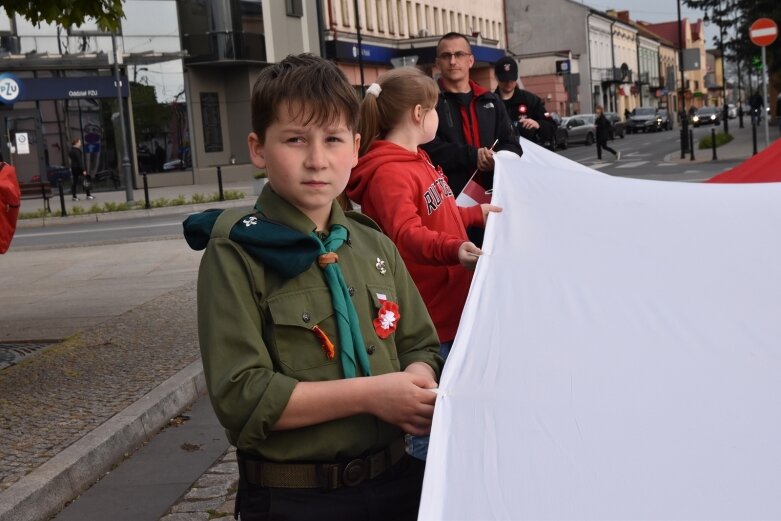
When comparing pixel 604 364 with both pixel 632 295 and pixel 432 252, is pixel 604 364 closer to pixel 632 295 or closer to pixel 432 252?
pixel 632 295

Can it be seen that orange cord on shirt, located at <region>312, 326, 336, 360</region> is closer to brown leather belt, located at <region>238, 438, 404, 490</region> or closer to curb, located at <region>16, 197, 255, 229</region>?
brown leather belt, located at <region>238, 438, 404, 490</region>

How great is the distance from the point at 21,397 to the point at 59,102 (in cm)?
3286

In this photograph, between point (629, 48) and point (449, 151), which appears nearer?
point (449, 151)

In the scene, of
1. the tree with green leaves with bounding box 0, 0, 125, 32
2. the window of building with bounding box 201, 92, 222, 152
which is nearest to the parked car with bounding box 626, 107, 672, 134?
the window of building with bounding box 201, 92, 222, 152

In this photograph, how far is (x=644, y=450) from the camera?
2115 millimetres

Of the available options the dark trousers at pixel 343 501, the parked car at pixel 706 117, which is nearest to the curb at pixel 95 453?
the dark trousers at pixel 343 501

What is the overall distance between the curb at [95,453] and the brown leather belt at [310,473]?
97.3 inches

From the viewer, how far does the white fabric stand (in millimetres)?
1993

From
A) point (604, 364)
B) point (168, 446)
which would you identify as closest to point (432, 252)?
point (604, 364)

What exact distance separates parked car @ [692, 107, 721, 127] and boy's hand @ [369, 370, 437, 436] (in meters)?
79.0

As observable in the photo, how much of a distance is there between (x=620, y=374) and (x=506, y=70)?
542cm

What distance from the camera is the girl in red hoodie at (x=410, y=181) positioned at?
12.4 ft

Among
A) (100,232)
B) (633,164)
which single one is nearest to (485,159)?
(100,232)

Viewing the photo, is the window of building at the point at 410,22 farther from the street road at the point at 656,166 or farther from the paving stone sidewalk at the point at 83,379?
the paving stone sidewalk at the point at 83,379
